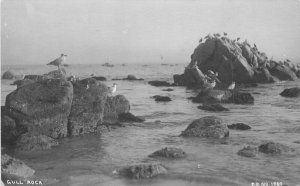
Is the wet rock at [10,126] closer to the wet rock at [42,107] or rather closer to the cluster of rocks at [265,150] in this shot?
the wet rock at [42,107]

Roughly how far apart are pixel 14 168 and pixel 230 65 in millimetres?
42230

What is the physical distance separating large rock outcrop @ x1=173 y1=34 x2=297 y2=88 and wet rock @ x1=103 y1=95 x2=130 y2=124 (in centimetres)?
2636

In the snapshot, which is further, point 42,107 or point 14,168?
point 42,107

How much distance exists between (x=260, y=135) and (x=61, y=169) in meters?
8.62

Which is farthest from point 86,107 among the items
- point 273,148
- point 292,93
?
point 292,93

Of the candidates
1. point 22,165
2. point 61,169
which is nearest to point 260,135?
point 61,169

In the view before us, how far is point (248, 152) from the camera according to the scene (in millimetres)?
14062

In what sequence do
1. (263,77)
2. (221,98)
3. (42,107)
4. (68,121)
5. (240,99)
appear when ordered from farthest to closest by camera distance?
1. (263,77)
2. (221,98)
3. (240,99)
4. (68,121)
5. (42,107)

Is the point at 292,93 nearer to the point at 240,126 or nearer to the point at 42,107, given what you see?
the point at 240,126

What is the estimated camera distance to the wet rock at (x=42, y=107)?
53.3 ft

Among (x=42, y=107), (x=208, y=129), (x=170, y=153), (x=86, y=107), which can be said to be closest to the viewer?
(x=170, y=153)

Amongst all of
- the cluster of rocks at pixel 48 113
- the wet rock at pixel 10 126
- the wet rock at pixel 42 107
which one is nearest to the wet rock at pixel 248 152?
the cluster of rocks at pixel 48 113

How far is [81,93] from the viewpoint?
59.4 feet

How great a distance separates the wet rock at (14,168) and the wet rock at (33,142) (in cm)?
288
